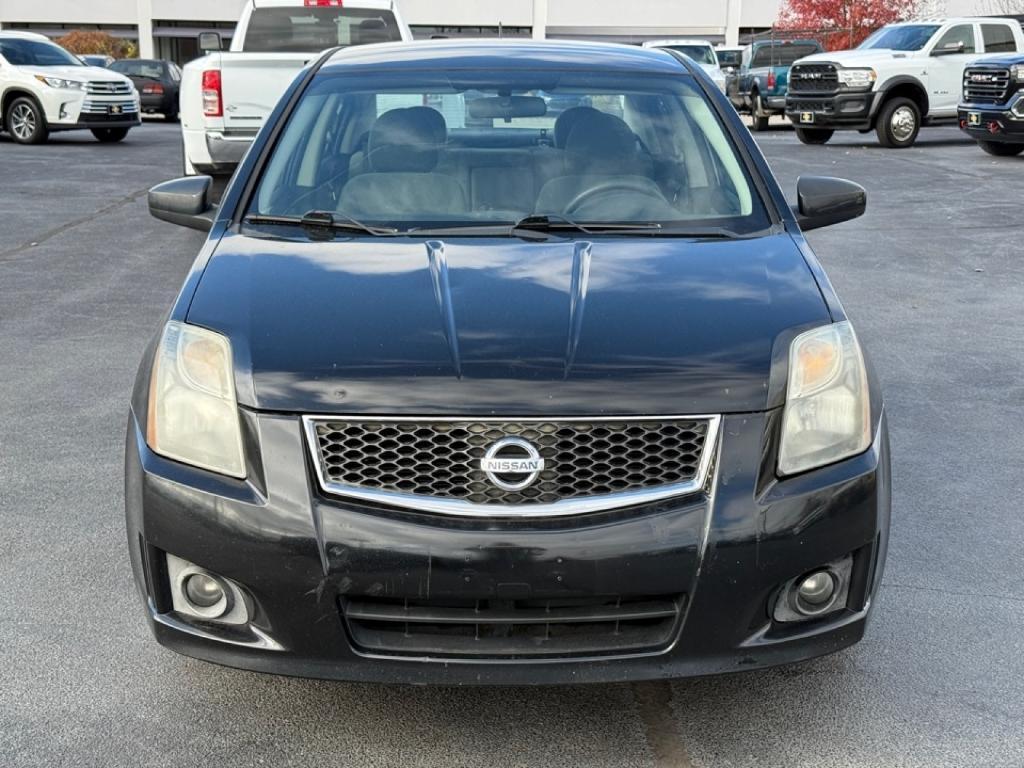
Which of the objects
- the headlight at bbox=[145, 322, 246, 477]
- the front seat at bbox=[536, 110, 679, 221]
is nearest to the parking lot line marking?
the headlight at bbox=[145, 322, 246, 477]

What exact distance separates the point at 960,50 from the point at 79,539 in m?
20.6

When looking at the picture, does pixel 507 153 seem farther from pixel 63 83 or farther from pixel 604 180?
pixel 63 83

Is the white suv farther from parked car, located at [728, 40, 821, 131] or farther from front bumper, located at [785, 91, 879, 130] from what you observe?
parked car, located at [728, 40, 821, 131]

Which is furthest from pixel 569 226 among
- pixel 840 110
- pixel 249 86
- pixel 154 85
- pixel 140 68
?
pixel 140 68

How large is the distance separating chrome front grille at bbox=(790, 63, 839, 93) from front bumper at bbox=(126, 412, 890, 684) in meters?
19.7

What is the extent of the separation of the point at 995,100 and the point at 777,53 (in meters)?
12.1

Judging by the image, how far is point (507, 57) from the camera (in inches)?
195

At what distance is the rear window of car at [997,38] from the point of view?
2228 centimetres

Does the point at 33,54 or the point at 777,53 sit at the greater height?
the point at 33,54

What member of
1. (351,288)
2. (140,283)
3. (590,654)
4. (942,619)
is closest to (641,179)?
(351,288)

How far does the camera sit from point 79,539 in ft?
14.9

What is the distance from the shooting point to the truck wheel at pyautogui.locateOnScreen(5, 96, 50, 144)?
2155cm

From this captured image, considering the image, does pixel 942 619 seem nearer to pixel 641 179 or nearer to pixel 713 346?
pixel 713 346

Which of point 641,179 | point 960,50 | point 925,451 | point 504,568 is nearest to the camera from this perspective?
point 504,568
